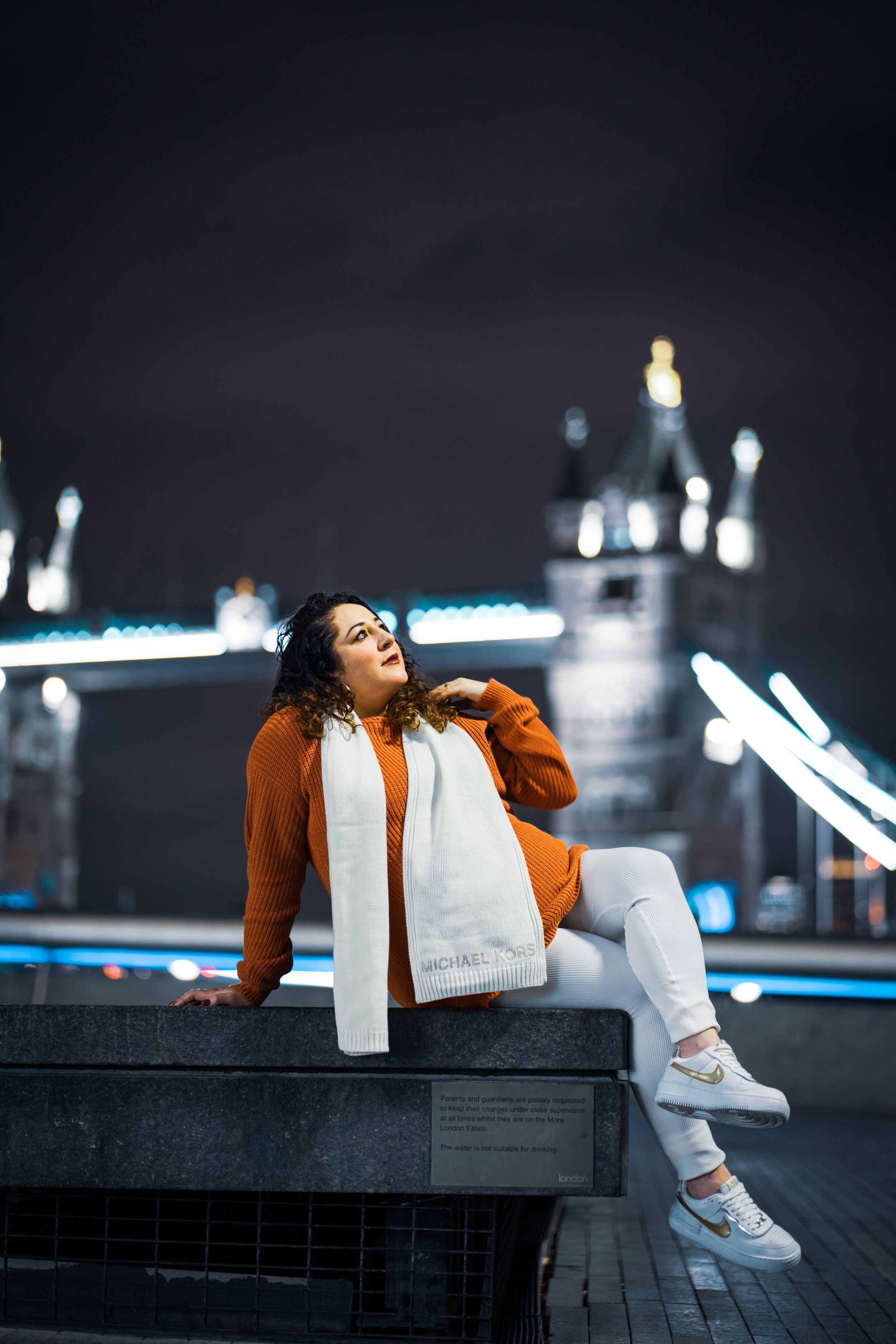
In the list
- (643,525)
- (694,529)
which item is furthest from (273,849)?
(694,529)

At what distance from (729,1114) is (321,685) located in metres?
1.05

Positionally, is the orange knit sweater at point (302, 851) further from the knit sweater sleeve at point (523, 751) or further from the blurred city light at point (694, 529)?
the blurred city light at point (694, 529)

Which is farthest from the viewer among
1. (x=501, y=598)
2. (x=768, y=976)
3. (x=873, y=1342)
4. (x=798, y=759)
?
(x=501, y=598)

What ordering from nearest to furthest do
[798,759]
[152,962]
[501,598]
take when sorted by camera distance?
[152,962] → [798,759] → [501,598]

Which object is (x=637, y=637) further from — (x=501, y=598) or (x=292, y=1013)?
(x=292, y=1013)

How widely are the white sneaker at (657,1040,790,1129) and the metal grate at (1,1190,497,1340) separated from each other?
1.28 ft

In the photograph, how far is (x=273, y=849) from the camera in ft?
8.25

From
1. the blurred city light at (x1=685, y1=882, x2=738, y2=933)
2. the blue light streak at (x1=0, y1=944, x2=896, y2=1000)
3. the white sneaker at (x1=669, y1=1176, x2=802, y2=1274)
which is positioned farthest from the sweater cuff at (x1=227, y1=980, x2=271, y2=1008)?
the blurred city light at (x1=685, y1=882, x2=738, y2=933)

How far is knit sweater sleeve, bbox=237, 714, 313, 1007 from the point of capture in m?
2.48

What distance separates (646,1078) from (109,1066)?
95 centimetres

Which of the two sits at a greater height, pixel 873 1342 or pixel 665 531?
pixel 665 531

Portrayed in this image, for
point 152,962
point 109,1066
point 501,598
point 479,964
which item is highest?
point 501,598

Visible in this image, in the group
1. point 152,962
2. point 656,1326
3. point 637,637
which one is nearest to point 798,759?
point 637,637

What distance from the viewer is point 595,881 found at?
2.49 metres
